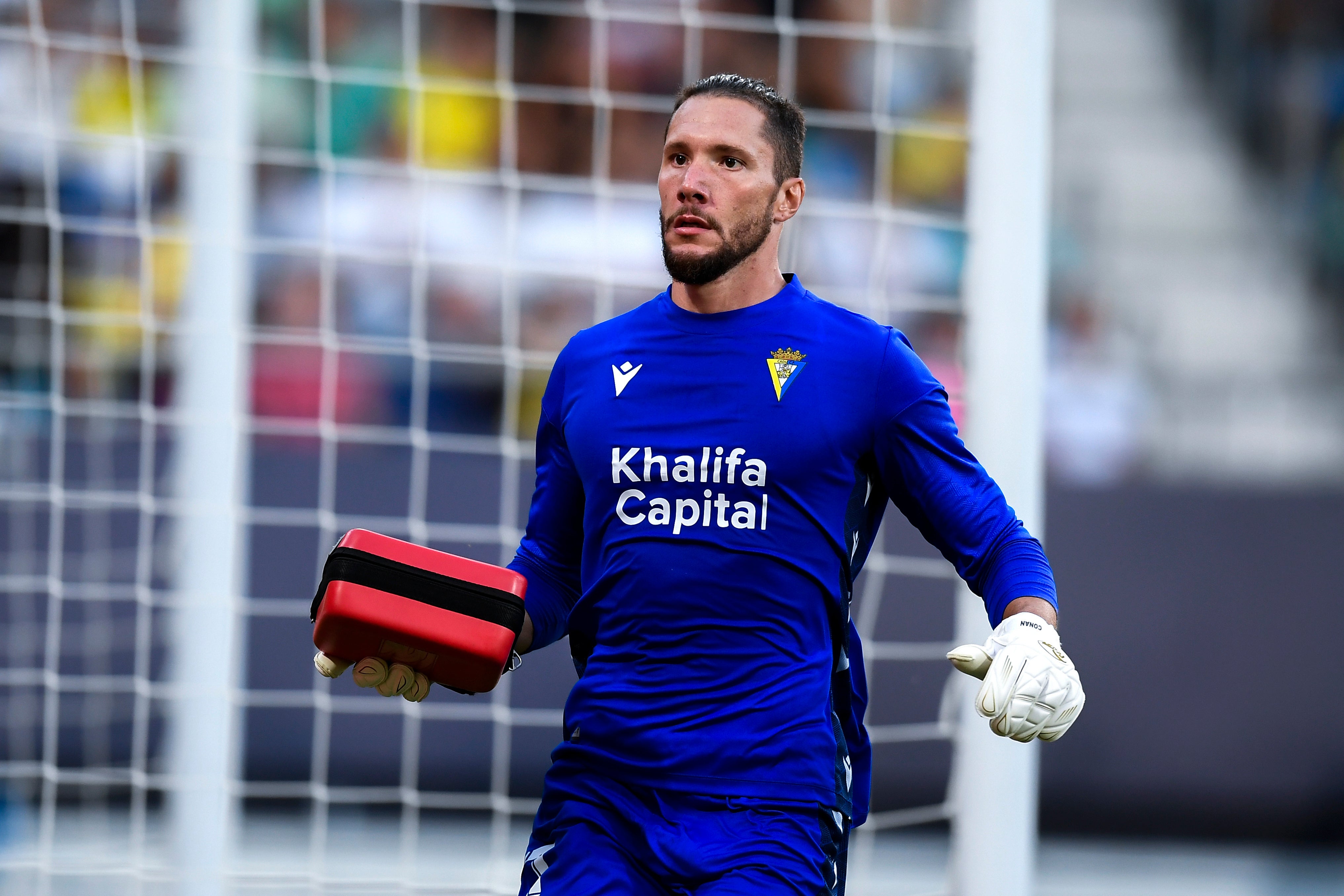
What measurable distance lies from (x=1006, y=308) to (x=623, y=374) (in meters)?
1.25

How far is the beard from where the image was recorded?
232cm

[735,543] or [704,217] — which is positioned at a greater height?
[704,217]

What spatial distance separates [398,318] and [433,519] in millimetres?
1712

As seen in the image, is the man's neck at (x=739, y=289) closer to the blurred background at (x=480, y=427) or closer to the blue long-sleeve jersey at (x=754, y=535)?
the blue long-sleeve jersey at (x=754, y=535)

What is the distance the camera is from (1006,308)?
3.30 metres

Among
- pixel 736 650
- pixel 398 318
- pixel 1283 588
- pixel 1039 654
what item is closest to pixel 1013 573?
pixel 1039 654

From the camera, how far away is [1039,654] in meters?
1.99

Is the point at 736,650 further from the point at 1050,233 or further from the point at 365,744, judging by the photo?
the point at 1050,233

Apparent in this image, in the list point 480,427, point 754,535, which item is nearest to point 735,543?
point 754,535

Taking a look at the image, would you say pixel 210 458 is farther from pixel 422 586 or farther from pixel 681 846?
pixel 681 846

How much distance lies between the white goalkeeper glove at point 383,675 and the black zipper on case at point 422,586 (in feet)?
0.29

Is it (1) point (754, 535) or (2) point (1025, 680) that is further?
(1) point (754, 535)

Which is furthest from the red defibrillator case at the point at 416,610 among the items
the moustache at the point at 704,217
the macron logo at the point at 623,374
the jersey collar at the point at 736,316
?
the moustache at the point at 704,217

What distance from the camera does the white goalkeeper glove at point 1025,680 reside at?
1.97 meters
